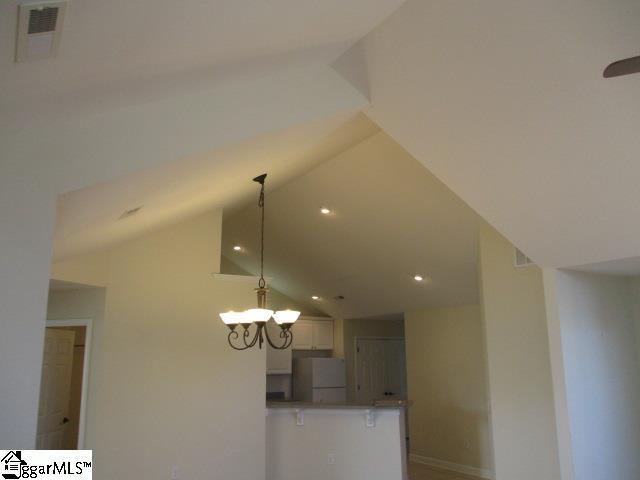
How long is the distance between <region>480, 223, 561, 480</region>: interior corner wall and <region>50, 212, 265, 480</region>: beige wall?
242cm

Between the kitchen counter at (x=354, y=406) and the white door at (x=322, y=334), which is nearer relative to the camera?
the kitchen counter at (x=354, y=406)

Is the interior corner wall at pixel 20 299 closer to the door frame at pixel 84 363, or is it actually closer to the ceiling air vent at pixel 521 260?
the door frame at pixel 84 363

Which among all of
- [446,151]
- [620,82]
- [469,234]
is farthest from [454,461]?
[620,82]

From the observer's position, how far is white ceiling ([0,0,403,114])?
1565 mm

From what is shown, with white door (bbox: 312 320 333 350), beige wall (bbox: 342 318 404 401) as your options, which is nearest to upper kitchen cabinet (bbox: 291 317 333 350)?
white door (bbox: 312 320 333 350)

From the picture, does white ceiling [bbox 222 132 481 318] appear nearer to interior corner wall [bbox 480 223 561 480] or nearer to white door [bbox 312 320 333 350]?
white door [bbox 312 320 333 350]

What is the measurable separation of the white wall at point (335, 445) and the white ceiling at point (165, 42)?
4228mm

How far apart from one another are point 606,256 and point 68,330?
16.9 feet

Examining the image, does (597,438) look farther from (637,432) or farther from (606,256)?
(606,256)

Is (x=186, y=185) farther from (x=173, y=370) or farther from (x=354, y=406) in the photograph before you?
(x=354, y=406)

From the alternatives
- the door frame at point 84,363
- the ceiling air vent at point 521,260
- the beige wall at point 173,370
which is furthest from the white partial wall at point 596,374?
the door frame at point 84,363

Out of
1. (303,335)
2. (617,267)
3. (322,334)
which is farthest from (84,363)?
(322,334)

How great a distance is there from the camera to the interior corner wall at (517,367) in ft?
14.7

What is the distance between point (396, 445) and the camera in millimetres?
5582
